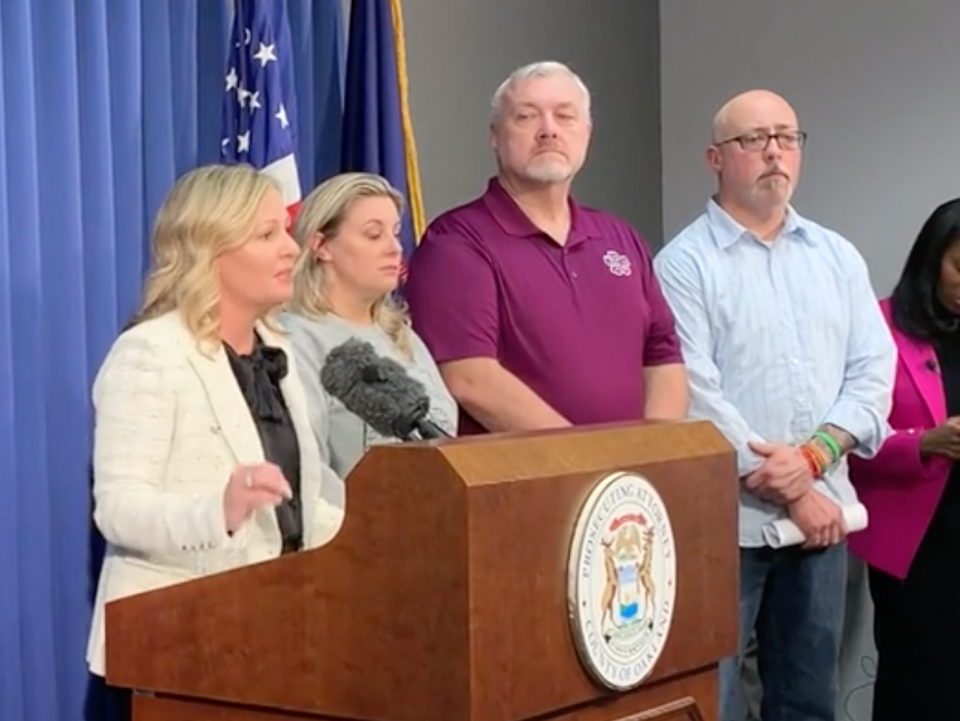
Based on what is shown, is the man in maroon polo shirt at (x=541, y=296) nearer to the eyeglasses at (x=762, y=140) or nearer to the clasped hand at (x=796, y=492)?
the clasped hand at (x=796, y=492)

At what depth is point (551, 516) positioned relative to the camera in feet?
4.60

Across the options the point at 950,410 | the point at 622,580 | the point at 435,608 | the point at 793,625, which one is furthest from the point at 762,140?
the point at 435,608

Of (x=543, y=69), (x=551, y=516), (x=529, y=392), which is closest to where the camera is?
(x=551, y=516)

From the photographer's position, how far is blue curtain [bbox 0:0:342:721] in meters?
2.19

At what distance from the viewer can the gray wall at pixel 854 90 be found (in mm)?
4152

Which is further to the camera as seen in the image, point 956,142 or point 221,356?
point 956,142

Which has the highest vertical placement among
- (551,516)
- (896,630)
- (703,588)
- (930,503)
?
(551,516)

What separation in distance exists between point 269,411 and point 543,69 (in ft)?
3.21

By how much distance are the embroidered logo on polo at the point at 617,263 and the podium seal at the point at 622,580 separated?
1181mm

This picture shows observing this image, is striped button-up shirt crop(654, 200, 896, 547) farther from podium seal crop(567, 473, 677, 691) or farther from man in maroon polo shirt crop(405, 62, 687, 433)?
podium seal crop(567, 473, 677, 691)

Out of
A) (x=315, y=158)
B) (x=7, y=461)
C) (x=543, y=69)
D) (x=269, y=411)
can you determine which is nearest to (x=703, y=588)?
(x=269, y=411)

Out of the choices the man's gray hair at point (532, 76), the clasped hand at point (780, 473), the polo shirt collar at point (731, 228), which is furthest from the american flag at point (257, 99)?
the clasped hand at point (780, 473)

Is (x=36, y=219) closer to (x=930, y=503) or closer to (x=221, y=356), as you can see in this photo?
(x=221, y=356)

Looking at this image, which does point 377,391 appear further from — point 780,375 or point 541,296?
point 780,375
